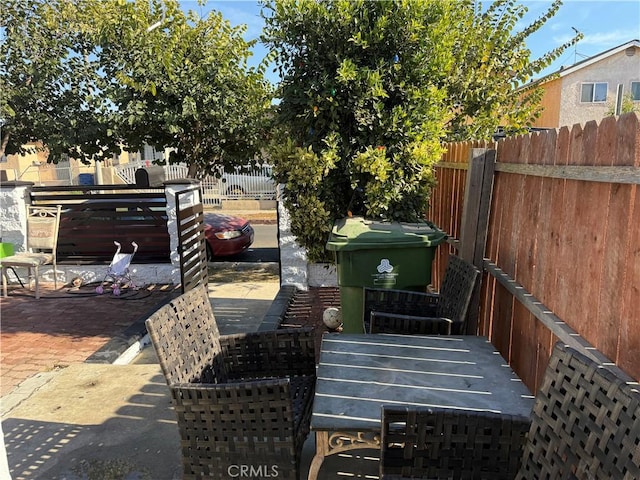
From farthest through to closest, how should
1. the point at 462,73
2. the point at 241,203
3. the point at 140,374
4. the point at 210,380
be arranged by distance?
1. the point at 241,203
2. the point at 462,73
3. the point at 140,374
4. the point at 210,380

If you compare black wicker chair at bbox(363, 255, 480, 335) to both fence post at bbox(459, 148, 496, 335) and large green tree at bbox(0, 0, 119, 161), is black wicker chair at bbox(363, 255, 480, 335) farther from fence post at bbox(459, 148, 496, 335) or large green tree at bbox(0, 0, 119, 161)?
large green tree at bbox(0, 0, 119, 161)

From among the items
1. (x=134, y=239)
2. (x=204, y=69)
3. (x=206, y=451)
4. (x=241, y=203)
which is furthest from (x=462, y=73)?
(x=241, y=203)

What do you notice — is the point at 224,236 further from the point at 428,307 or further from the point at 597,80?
the point at 597,80

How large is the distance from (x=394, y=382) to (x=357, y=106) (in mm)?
2832

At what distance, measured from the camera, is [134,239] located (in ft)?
23.7

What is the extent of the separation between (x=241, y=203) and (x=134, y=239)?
11.8 metres

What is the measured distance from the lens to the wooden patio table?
1.87m

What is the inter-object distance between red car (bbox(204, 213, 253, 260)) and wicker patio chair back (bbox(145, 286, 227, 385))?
20.8 feet

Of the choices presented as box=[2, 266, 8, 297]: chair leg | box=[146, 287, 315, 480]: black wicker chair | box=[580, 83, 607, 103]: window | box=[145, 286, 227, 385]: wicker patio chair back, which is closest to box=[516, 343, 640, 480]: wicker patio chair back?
box=[146, 287, 315, 480]: black wicker chair

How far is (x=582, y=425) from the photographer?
1475 millimetres

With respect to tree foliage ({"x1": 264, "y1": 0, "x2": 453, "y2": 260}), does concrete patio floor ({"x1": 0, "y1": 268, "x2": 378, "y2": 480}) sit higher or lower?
lower

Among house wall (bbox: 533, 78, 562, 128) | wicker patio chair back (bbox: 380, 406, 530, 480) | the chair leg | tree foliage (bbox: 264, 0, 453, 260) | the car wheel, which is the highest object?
house wall (bbox: 533, 78, 562, 128)

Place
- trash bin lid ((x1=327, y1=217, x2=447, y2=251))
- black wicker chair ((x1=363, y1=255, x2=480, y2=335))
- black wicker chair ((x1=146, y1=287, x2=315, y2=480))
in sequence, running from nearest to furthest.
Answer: black wicker chair ((x1=146, y1=287, x2=315, y2=480)), black wicker chair ((x1=363, y1=255, x2=480, y2=335)), trash bin lid ((x1=327, y1=217, x2=447, y2=251))

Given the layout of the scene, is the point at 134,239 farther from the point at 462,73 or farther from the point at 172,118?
the point at 462,73
